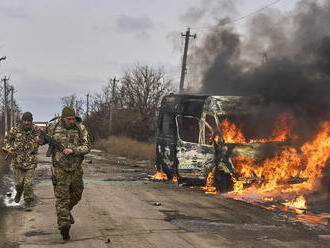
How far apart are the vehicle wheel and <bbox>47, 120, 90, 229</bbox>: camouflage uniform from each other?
4908mm

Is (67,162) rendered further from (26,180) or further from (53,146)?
(26,180)

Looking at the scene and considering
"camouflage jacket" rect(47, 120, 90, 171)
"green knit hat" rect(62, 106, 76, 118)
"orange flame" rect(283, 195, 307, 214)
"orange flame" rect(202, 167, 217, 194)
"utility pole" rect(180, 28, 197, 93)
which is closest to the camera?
"camouflage jacket" rect(47, 120, 90, 171)

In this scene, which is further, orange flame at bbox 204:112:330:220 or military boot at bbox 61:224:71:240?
orange flame at bbox 204:112:330:220

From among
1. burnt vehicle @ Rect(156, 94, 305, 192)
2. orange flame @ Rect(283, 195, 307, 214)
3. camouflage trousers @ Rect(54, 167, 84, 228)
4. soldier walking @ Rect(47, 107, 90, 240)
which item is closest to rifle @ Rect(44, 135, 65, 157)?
soldier walking @ Rect(47, 107, 90, 240)

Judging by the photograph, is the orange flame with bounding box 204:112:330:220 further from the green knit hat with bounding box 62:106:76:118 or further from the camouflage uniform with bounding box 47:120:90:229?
the green knit hat with bounding box 62:106:76:118

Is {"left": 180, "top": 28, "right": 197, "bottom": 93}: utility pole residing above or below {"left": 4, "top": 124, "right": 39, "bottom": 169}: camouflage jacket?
above

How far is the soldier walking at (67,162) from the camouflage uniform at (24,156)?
2004 mm

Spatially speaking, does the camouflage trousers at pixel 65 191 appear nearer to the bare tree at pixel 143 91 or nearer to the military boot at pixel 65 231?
the military boot at pixel 65 231

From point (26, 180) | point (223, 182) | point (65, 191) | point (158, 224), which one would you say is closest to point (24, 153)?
point (26, 180)

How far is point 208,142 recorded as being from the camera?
1065 cm

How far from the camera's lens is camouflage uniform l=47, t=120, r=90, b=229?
5.91m

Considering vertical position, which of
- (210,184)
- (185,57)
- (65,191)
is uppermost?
(185,57)

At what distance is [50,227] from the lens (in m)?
6.62

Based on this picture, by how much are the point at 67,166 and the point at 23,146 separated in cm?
253
